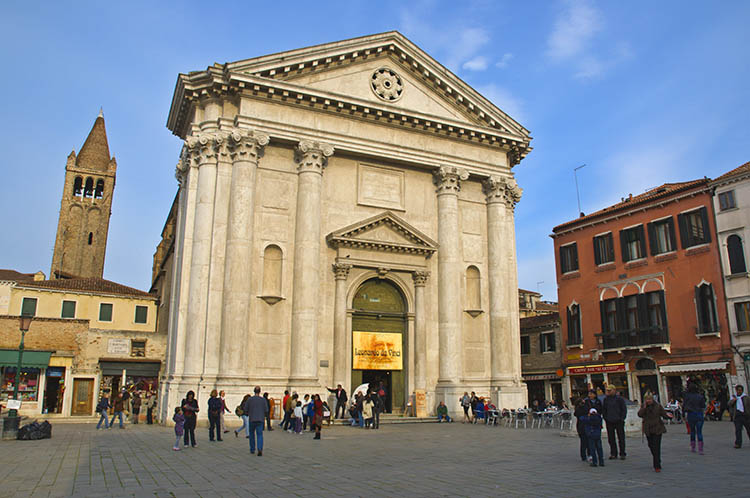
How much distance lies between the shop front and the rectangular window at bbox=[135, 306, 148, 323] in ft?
85.4

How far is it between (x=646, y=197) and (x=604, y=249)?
153 inches

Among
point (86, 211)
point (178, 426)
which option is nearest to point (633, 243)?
point (178, 426)

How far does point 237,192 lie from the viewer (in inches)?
922

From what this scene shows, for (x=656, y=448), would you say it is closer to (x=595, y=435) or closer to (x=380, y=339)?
(x=595, y=435)

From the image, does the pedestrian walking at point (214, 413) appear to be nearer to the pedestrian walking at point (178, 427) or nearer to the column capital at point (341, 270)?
the pedestrian walking at point (178, 427)

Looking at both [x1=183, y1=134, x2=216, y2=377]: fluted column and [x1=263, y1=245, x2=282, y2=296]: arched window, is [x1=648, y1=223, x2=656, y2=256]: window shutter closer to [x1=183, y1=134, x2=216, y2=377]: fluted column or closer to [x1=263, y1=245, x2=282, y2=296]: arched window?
[x1=263, y1=245, x2=282, y2=296]: arched window

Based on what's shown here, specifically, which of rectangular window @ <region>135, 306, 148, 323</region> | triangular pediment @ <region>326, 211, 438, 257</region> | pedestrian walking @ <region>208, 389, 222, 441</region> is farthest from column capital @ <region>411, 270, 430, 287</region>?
rectangular window @ <region>135, 306, 148, 323</region>

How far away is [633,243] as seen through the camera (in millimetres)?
35406

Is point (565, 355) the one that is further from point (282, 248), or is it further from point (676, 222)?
point (282, 248)

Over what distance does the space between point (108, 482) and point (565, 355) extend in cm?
3341

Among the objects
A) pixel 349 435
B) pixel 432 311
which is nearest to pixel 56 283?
pixel 432 311

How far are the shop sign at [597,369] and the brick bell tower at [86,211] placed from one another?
65106 mm

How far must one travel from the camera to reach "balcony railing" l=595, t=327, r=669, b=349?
32.5m

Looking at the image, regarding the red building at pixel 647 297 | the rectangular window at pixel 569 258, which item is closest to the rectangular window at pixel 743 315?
the red building at pixel 647 297
